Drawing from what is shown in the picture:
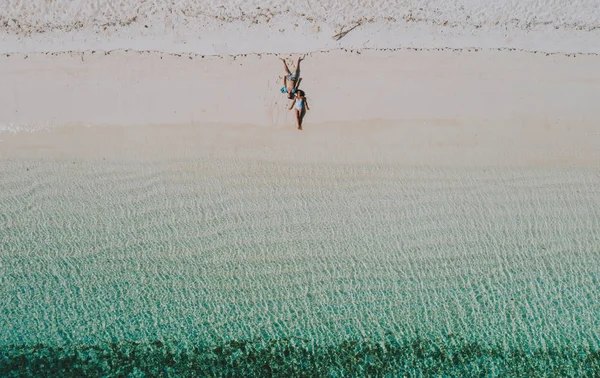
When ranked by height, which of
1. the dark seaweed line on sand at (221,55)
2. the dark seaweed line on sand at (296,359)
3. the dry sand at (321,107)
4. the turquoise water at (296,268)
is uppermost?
the dark seaweed line on sand at (221,55)

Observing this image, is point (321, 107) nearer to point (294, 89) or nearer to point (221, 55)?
point (294, 89)

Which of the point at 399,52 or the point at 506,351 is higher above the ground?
the point at 399,52

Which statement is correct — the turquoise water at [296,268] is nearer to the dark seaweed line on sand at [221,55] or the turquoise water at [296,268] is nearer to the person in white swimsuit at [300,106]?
the person in white swimsuit at [300,106]

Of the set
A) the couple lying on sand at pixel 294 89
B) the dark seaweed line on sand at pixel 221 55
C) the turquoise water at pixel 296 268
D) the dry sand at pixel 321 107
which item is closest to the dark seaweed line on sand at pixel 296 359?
the turquoise water at pixel 296 268

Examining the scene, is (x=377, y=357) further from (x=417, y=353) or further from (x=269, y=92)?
(x=269, y=92)

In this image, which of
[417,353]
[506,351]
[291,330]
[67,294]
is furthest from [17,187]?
[506,351]

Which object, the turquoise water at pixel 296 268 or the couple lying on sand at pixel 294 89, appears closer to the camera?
the couple lying on sand at pixel 294 89

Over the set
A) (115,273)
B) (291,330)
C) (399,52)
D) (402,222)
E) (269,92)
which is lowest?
(291,330)
